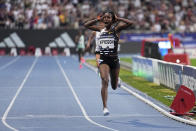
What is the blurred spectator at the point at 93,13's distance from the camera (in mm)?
43406

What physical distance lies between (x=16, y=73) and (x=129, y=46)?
812 inches

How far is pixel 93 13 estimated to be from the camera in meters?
44.3

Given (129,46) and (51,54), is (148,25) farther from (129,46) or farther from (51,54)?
(51,54)

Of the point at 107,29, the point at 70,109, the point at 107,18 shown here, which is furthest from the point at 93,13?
the point at 107,18

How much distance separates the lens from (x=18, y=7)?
143 ft

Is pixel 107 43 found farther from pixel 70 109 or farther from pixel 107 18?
pixel 70 109

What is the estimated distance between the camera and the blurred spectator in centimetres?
4341

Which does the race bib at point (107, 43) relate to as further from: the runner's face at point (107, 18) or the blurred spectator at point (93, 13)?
the blurred spectator at point (93, 13)

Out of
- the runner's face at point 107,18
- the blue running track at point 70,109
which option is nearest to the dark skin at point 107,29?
the runner's face at point 107,18

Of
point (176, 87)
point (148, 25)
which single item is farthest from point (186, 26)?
point (176, 87)

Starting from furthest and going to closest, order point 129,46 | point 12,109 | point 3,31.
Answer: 1. point 129,46
2. point 3,31
3. point 12,109

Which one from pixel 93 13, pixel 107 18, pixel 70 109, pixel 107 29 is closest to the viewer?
pixel 107 18

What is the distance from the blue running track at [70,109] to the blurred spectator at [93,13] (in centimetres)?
2049

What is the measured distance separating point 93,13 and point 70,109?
3046cm
